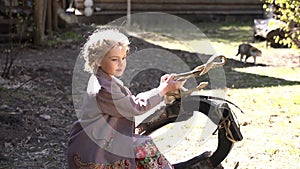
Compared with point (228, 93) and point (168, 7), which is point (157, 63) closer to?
point (228, 93)

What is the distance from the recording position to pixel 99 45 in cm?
303

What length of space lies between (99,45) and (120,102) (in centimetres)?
32

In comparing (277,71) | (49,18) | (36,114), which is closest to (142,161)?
(36,114)

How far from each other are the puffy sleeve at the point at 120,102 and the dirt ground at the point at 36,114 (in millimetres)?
1950

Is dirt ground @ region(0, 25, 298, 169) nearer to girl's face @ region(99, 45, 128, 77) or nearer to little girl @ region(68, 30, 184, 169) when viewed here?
little girl @ region(68, 30, 184, 169)

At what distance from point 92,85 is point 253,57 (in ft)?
26.0

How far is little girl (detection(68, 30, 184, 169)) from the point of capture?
3.01m

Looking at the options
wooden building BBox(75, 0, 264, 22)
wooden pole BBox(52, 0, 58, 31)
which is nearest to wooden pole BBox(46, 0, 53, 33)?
wooden pole BBox(52, 0, 58, 31)

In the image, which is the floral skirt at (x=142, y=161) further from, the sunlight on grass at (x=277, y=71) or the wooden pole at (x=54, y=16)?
the wooden pole at (x=54, y=16)

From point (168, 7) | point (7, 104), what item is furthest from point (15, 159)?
point (168, 7)

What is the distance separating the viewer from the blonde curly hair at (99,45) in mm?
3037

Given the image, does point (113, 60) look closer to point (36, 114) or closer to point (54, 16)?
point (36, 114)

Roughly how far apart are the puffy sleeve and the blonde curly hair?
6.4 inches

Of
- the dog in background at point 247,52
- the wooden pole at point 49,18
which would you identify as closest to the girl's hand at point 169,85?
the dog in background at point 247,52
